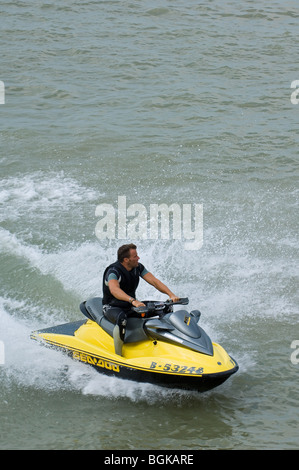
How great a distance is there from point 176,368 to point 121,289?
3.69 ft

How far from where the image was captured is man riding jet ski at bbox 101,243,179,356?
799 cm

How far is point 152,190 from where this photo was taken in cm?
1419

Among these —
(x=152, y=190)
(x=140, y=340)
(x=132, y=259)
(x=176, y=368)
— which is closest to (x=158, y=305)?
(x=140, y=340)

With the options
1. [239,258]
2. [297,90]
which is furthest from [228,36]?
[239,258]

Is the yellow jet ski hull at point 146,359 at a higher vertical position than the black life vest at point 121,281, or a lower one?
lower

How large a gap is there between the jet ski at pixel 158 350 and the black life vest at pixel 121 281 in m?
0.23

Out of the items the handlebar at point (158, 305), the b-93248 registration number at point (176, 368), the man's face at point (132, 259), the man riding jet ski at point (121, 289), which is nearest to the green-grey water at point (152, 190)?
the b-93248 registration number at point (176, 368)

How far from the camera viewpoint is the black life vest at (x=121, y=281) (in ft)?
26.6

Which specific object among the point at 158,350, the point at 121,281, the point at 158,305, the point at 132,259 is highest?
the point at 132,259

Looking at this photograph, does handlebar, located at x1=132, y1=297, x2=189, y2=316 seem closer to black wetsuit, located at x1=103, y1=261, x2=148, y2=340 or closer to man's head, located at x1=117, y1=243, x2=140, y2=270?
black wetsuit, located at x1=103, y1=261, x2=148, y2=340

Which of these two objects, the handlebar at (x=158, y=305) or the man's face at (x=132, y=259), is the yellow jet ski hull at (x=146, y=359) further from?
the man's face at (x=132, y=259)

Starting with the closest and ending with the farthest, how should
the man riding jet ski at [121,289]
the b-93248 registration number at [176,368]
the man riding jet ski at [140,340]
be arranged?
the b-93248 registration number at [176,368] → the man riding jet ski at [140,340] → the man riding jet ski at [121,289]

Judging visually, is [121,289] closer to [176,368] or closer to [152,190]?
[176,368]

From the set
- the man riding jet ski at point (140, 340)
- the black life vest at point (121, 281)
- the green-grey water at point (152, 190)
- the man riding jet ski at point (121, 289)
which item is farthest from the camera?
the black life vest at point (121, 281)
